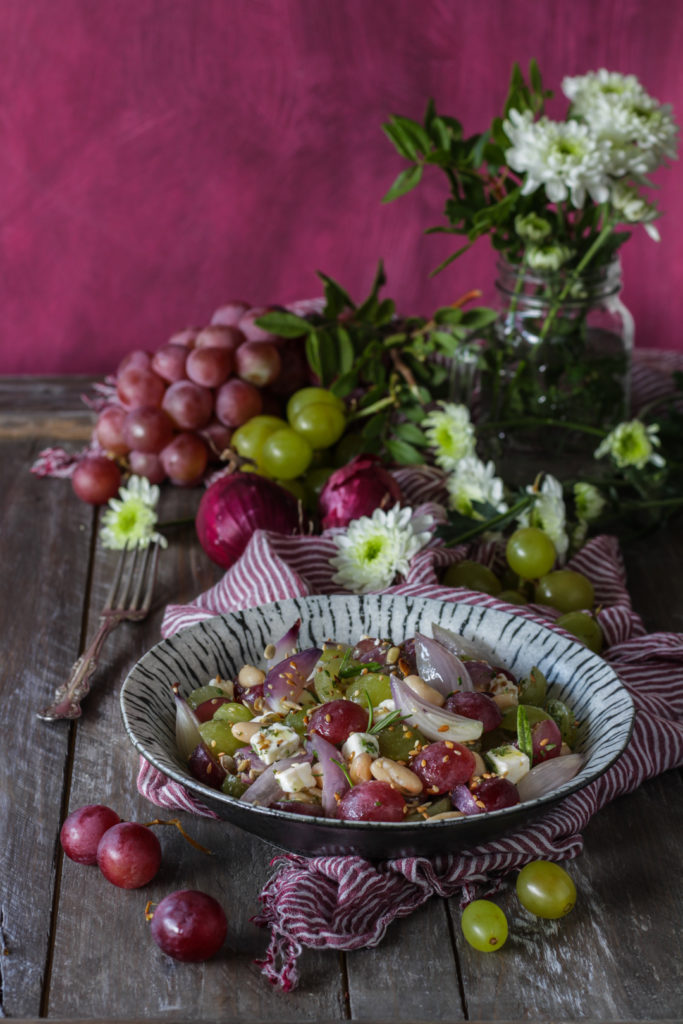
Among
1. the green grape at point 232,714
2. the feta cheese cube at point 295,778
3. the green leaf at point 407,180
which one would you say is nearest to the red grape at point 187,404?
the green leaf at point 407,180

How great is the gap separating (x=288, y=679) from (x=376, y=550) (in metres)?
0.37

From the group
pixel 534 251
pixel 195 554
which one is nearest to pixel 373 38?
pixel 534 251

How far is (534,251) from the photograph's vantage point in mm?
1409

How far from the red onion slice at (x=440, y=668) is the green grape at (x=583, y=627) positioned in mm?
254

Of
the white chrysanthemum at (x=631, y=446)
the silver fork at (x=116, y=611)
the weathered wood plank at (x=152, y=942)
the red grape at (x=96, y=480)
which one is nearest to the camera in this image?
the weathered wood plank at (x=152, y=942)

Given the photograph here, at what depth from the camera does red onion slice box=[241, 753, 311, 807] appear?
30.8 inches

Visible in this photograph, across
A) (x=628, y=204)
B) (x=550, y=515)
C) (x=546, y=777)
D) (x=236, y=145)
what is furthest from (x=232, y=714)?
(x=236, y=145)

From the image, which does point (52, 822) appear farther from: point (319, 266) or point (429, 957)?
point (319, 266)

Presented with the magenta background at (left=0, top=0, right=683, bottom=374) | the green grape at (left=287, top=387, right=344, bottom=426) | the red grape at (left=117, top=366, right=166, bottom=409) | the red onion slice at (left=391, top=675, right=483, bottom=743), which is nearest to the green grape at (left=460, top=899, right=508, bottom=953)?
Answer: the red onion slice at (left=391, top=675, right=483, bottom=743)

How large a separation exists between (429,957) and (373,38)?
139cm

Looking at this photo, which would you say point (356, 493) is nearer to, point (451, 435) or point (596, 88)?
point (451, 435)

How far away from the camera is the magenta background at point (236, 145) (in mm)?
1667

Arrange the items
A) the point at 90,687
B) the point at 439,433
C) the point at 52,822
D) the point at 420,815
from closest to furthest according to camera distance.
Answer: the point at 420,815
the point at 52,822
the point at 90,687
the point at 439,433

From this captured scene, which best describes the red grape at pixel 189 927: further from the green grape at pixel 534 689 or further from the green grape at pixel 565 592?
the green grape at pixel 565 592
